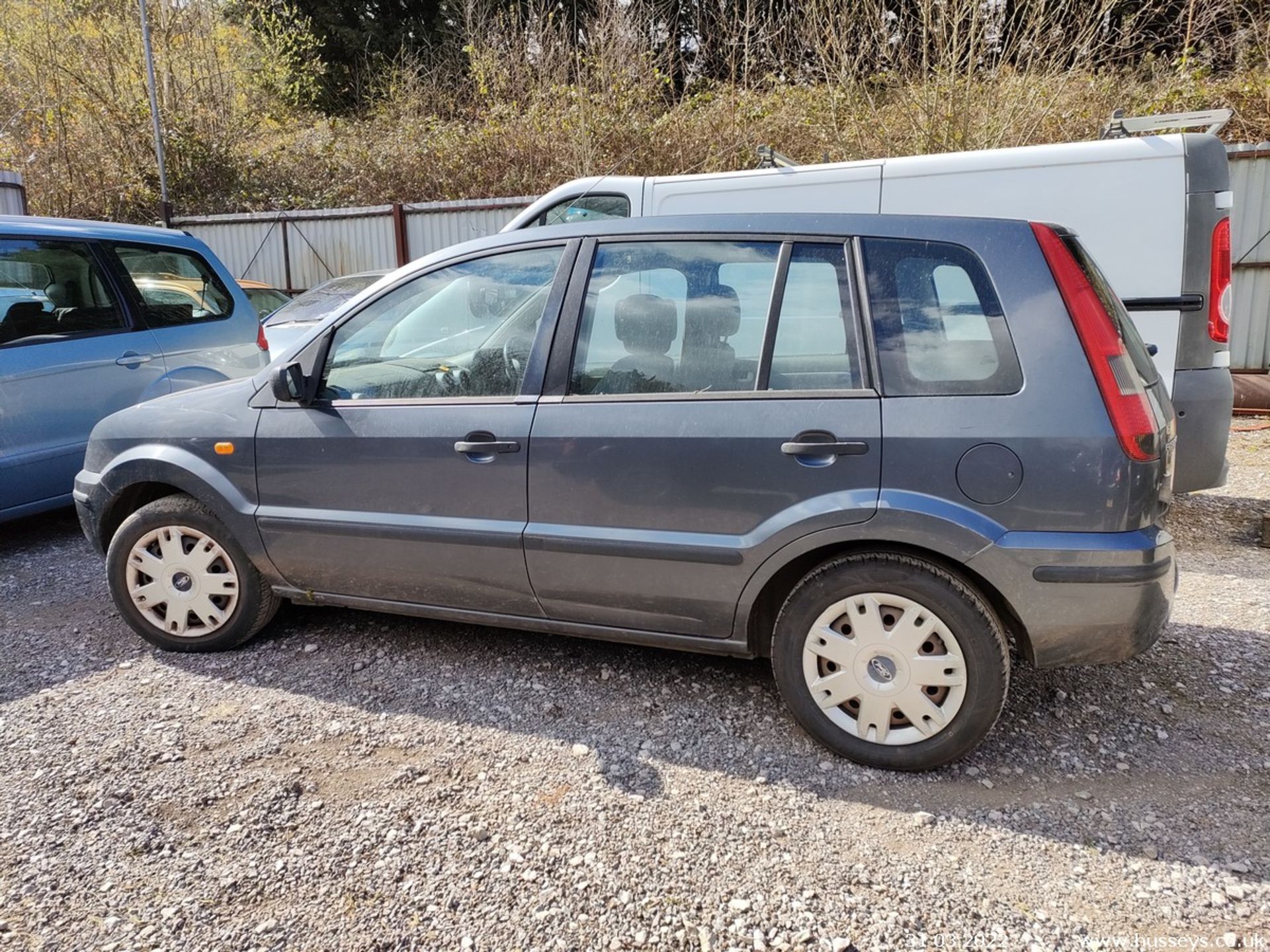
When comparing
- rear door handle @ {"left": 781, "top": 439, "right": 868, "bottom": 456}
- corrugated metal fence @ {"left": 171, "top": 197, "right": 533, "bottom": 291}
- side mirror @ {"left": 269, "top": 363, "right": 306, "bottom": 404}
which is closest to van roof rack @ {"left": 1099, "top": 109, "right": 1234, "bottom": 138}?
rear door handle @ {"left": 781, "top": 439, "right": 868, "bottom": 456}

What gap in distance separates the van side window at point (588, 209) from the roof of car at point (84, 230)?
96.7 inches

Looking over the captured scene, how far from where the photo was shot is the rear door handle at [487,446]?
296 cm

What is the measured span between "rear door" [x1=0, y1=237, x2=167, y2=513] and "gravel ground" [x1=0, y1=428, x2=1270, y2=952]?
1.55 m

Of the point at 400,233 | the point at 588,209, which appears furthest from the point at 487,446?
the point at 400,233

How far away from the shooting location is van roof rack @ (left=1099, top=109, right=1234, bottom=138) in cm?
478

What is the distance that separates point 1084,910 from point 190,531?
3341mm

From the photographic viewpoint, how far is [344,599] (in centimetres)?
340

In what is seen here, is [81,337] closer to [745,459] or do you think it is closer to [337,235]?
[745,459]

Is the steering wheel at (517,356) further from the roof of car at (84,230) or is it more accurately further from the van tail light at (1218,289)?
the van tail light at (1218,289)

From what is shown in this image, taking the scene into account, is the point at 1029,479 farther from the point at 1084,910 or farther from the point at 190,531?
the point at 190,531

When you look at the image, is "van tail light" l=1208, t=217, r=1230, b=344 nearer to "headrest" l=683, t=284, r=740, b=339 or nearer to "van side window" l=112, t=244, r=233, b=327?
"headrest" l=683, t=284, r=740, b=339

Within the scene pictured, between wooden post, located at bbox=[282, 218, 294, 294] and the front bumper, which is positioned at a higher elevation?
wooden post, located at bbox=[282, 218, 294, 294]

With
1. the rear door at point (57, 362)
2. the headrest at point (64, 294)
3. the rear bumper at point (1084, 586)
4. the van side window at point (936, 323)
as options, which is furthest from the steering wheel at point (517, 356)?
the headrest at point (64, 294)

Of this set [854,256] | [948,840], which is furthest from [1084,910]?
[854,256]
